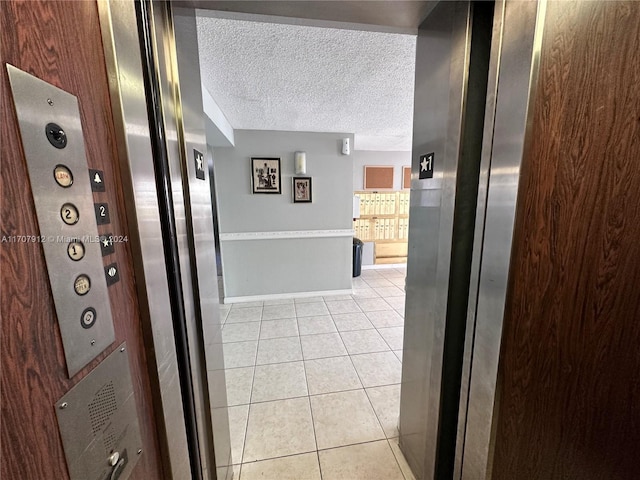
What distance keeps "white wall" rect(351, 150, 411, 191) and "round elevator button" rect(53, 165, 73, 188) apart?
5.22 meters

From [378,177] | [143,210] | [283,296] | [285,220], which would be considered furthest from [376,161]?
[143,210]

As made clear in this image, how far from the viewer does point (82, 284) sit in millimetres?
543

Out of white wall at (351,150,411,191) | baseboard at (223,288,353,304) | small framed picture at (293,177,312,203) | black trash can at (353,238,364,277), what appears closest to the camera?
small framed picture at (293,177,312,203)

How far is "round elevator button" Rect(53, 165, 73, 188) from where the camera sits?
1.63ft

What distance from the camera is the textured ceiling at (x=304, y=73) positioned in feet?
5.03

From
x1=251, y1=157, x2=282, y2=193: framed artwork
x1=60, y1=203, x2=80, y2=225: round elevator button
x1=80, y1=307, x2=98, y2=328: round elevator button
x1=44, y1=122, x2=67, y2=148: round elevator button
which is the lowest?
x1=80, y1=307, x2=98, y2=328: round elevator button

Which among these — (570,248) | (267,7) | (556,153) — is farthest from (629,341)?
(267,7)

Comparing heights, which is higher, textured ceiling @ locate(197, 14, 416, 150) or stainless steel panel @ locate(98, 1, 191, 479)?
textured ceiling @ locate(197, 14, 416, 150)

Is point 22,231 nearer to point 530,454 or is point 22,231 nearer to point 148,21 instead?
point 148,21

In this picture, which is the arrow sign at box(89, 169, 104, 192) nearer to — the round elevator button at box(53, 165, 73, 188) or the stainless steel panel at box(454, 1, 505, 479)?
the round elevator button at box(53, 165, 73, 188)

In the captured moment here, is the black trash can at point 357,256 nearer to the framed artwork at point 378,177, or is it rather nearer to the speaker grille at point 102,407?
the framed artwork at point 378,177

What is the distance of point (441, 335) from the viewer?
118cm

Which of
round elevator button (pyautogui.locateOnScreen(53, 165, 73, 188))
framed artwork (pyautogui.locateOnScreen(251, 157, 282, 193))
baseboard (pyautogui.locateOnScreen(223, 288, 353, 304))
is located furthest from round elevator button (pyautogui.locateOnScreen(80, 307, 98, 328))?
baseboard (pyautogui.locateOnScreen(223, 288, 353, 304))

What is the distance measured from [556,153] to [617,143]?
0.41ft
